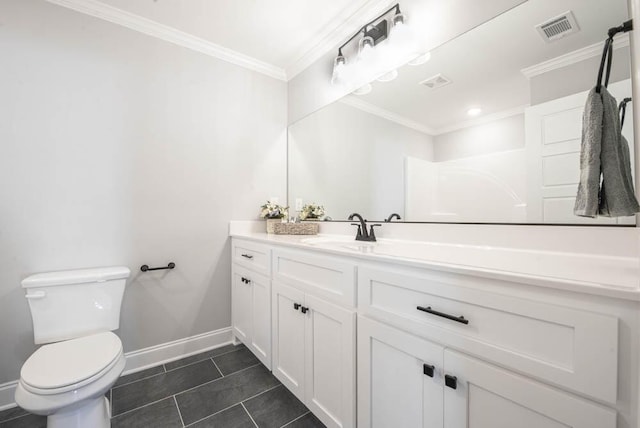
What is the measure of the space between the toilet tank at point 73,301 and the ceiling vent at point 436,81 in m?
2.06

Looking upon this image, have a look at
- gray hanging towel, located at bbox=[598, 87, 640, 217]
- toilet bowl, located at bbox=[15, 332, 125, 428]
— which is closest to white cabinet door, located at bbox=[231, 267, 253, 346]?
toilet bowl, located at bbox=[15, 332, 125, 428]

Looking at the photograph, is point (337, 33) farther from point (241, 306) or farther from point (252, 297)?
Result: point (241, 306)

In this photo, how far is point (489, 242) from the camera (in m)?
1.17

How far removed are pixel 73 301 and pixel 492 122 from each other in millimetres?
2311

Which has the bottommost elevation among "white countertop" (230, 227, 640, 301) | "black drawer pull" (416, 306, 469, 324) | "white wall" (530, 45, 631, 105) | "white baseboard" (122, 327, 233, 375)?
"white baseboard" (122, 327, 233, 375)

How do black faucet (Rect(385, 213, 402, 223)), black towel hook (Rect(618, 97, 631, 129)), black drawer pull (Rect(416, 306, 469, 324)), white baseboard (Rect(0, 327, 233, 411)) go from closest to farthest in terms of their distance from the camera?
black drawer pull (Rect(416, 306, 469, 324))
black towel hook (Rect(618, 97, 631, 129))
black faucet (Rect(385, 213, 402, 223))
white baseboard (Rect(0, 327, 233, 411))

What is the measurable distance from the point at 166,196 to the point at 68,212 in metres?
0.53

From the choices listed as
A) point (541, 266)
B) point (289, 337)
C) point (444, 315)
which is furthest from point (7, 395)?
point (541, 266)

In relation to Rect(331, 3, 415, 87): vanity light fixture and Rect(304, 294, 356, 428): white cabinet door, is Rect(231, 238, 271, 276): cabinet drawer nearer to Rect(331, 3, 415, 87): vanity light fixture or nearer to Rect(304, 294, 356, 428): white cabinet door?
Rect(304, 294, 356, 428): white cabinet door

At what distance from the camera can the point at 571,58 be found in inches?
38.0

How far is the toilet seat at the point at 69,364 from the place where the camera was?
3.40 feet

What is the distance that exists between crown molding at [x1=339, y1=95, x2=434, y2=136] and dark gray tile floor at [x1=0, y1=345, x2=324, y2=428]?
1641 millimetres

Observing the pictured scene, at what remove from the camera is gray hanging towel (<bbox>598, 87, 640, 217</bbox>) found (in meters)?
0.75

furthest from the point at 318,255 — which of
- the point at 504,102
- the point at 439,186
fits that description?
the point at 504,102
